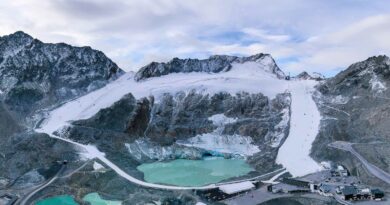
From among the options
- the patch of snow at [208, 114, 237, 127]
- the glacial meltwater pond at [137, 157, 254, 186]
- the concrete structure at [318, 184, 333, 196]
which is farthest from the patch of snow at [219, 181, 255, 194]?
the patch of snow at [208, 114, 237, 127]

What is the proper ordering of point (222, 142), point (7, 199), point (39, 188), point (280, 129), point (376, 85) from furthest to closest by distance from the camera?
point (222, 142) → point (280, 129) → point (376, 85) → point (39, 188) → point (7, 199)

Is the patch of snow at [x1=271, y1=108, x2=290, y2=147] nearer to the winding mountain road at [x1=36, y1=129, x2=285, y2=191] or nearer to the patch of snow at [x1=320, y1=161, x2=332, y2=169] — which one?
the patch of snow at [x1=320, y1=161, x2=332, y2=169]

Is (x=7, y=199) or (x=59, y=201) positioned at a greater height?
(x=7, y=199)

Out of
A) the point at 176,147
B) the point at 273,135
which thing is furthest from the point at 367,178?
the point at 176,147

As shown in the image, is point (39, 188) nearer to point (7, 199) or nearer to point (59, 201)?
point (59, 201)

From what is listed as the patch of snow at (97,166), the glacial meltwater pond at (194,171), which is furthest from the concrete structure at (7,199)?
the glacial meltwater pond at (194,171)

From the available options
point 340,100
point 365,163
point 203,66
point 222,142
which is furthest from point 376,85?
point 203,66

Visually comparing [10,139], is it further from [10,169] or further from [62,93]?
[62,93]
